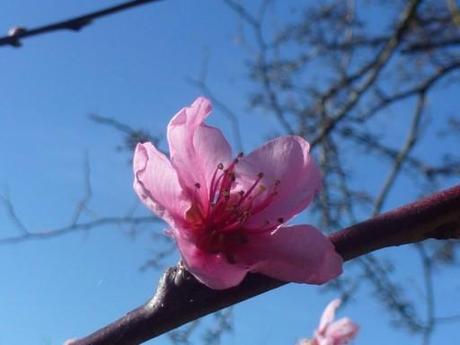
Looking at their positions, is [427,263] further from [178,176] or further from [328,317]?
[178,176]

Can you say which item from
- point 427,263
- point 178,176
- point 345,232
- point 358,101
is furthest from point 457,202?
point 358,101

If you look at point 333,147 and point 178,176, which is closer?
point 178,176

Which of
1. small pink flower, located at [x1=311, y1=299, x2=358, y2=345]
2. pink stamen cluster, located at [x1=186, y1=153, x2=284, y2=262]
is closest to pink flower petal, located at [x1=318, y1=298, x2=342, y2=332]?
small pink flower, located at [x1=311, y1=299, x2=358, y2=345]

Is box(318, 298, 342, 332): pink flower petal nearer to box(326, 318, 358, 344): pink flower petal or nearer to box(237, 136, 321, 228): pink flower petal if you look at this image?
box(326, 318, 358, 344): pink flower petal

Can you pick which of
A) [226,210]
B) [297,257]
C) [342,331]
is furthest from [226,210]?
[342,331]

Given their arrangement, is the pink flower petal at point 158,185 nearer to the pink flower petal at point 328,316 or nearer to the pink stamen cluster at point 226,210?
the pink stamen cluster at point 226,210

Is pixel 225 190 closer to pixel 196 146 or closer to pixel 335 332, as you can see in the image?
pixel 196 146

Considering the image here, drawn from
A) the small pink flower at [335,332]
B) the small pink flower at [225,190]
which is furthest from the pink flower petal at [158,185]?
the small pink flower at [335,332]
